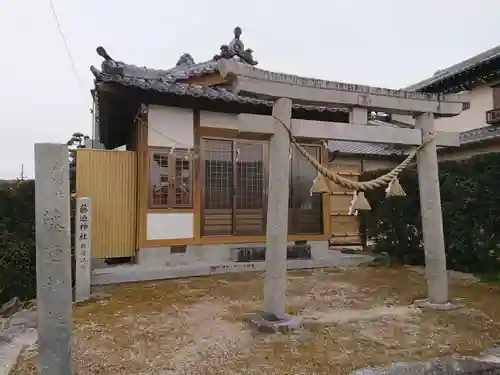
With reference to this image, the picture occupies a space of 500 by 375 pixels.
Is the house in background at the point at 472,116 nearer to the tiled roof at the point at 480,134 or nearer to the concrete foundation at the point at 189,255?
the tiled roof at the point at 480,134

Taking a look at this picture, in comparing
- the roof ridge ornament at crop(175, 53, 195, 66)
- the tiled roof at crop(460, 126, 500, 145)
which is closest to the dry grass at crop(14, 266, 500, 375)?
the roof ridge ornament at crop(175, 53, 195, 66)

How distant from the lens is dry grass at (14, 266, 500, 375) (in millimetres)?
3877

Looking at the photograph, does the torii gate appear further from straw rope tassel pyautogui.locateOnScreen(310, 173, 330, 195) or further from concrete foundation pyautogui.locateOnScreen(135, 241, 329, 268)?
concrete foundation pyautogui.locateOnScreen(135, 241, 329, 268)

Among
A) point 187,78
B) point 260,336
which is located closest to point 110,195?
point 187,78

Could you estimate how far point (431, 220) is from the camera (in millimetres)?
6078

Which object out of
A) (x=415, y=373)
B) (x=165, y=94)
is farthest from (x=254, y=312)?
(x=165, y=94)

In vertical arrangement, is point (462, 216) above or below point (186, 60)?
below

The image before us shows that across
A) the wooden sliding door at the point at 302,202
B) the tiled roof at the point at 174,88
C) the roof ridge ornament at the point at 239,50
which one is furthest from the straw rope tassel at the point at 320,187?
Result: the roof ridge ornament at the point at 239,50

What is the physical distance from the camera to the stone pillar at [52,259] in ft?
8.88

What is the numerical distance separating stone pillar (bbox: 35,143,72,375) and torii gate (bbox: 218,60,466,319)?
2596 millimetres

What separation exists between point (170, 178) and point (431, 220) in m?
5.31

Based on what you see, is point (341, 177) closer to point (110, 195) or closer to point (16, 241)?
point (110, 195)

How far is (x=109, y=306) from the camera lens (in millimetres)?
6148

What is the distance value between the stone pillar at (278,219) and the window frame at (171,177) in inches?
162
